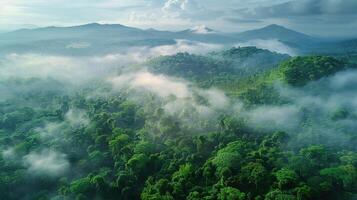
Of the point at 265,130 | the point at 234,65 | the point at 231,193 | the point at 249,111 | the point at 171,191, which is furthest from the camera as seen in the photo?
the point at 234,65

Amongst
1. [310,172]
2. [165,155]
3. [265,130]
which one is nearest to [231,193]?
[310,172]

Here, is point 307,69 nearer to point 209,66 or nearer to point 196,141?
point 196,141

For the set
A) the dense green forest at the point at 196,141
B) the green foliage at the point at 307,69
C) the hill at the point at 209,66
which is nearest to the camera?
the dense green forest at the point at 196,141

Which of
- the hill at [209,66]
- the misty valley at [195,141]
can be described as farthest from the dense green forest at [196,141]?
the hill at [209,66]

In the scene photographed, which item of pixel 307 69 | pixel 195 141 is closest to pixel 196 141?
pixel 195 141

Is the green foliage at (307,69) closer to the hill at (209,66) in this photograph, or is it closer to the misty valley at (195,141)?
the misty valley at (195,141)

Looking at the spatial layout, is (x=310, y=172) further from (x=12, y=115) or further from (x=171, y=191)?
(x=12, y=115)

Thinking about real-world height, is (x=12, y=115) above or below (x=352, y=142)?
below

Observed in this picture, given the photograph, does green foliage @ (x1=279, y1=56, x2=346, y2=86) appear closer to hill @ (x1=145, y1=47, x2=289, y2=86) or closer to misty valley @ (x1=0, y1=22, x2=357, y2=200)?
misty valley @ (x1=0, y1=22, x2=357, y2=200)
